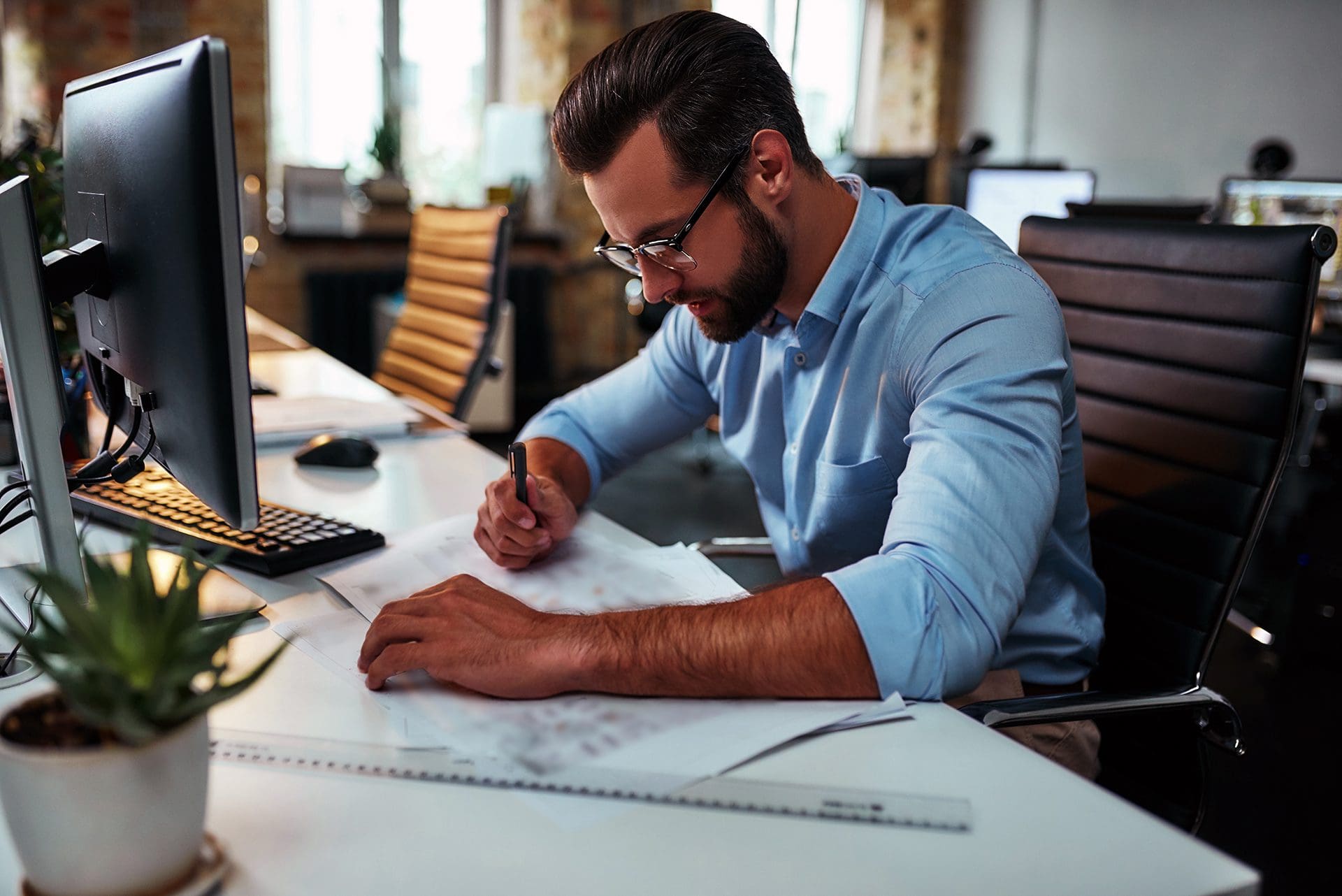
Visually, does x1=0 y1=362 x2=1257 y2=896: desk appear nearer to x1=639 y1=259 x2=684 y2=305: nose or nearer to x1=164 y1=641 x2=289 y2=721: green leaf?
x1=164 y1=641 x2=289 y2=721: green leaf

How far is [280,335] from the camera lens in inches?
112

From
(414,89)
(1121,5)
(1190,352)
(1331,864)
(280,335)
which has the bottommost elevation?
(1331,864)

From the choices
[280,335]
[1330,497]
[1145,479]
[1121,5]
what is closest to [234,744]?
Answer: [1145,479]

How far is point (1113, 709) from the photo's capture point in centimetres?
94

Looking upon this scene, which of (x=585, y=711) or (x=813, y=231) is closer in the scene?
(x=585, y=711)

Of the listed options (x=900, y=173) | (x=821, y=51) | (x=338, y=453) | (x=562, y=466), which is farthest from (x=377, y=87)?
(x=562, y=466)

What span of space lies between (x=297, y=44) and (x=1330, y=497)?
14.7ft

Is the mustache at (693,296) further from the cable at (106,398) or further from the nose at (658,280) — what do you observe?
the cable at (106,398)

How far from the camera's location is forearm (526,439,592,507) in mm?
1332

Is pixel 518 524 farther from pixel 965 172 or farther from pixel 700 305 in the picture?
pixel 965 172

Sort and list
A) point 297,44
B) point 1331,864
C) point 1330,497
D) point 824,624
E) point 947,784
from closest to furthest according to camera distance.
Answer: point 947,784, point 824,624, point 1331,864, point 1330,497, point 297,44

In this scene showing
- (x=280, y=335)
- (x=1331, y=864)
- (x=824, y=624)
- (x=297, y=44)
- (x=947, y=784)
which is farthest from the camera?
(x=297, y=44)

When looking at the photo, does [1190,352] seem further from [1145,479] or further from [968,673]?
[968,673]

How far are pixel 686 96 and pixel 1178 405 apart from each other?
2.06 ft
